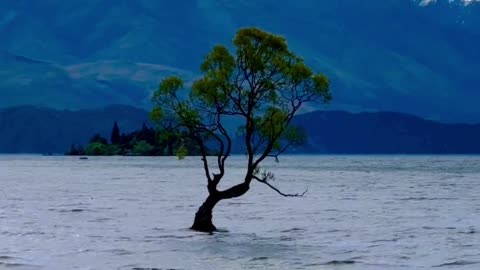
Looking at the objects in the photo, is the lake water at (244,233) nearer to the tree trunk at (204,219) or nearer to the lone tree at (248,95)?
the tree trunk at (204,219)

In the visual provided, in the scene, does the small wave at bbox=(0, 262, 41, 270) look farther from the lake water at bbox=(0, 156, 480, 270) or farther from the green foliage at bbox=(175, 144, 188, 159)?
the green foliage at bbox=(175, 144, 188, 159)

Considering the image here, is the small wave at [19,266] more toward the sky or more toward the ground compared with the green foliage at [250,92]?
more toward the ground

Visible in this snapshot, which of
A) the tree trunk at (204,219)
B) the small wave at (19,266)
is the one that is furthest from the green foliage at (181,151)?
the small wave at (19,266)

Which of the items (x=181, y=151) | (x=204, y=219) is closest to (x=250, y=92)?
(x=181, y=151)

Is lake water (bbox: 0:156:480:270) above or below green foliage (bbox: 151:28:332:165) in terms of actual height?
below

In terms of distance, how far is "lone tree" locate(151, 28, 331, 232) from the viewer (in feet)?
171

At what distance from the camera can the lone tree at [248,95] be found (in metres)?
52.1

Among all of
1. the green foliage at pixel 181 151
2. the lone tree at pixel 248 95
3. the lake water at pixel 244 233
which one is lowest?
the lake water at pixel 244 233

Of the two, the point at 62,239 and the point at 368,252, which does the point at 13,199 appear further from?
the point at 368,252

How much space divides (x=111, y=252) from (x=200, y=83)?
10.9 meters

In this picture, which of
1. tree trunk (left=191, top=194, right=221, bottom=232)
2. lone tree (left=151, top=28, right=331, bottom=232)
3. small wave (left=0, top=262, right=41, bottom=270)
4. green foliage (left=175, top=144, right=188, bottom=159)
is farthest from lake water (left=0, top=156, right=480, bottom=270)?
lone tree (left=151, top=28, right=331, bottom=232)

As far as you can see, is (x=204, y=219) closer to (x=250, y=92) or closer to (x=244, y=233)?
(x=244, y=233)

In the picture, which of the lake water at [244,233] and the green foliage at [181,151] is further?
the green foliage at [181,151]

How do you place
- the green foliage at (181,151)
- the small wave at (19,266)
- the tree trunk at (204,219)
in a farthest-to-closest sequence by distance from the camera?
the green foliage at (181,151), the tree trunk at (204,219), the small wave at (19,266)
